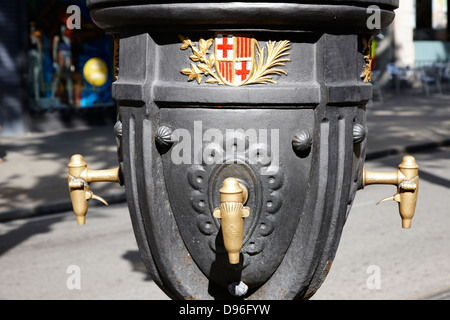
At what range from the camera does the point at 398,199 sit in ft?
6.69

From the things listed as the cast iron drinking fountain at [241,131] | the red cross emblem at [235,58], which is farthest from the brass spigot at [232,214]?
the red cross emblem at [235,58]

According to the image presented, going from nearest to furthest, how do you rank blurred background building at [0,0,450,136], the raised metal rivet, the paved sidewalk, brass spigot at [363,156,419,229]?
the raised metal rivet, brass spigot at [363,156,419,229], the paved sidewalk, blurred background building at [0,0,450,136]

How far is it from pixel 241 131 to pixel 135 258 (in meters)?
3.49

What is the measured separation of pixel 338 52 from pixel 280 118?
240mm

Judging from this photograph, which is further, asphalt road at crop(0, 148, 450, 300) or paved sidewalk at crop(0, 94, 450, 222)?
paved sidewalk at crop(0, 94, 450, 222)

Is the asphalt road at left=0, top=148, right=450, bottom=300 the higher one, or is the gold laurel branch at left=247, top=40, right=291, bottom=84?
the gold laurel branch at left=247, top=40, right=291, bottom=84

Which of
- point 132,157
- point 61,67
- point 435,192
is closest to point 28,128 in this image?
point 61,67

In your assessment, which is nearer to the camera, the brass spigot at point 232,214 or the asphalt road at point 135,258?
the brass spigot at point 232,214

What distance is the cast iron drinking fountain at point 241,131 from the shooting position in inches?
67.5

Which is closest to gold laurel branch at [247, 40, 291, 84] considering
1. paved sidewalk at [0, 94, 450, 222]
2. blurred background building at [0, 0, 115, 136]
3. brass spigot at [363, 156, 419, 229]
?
brass spigot at [363, 156, 419, 229]

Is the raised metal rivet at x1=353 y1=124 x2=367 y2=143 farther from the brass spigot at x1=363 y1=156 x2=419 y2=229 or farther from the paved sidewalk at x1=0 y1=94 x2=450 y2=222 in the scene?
the paved sidewalk at x1=0 y1=94 x2=450 y2=222

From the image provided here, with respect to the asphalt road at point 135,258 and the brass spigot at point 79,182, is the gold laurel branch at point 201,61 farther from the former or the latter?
the asphalt road at point 135,258

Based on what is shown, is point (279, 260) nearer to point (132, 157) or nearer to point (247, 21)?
point (132, 157)

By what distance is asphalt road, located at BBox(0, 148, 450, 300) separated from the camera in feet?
14.0
